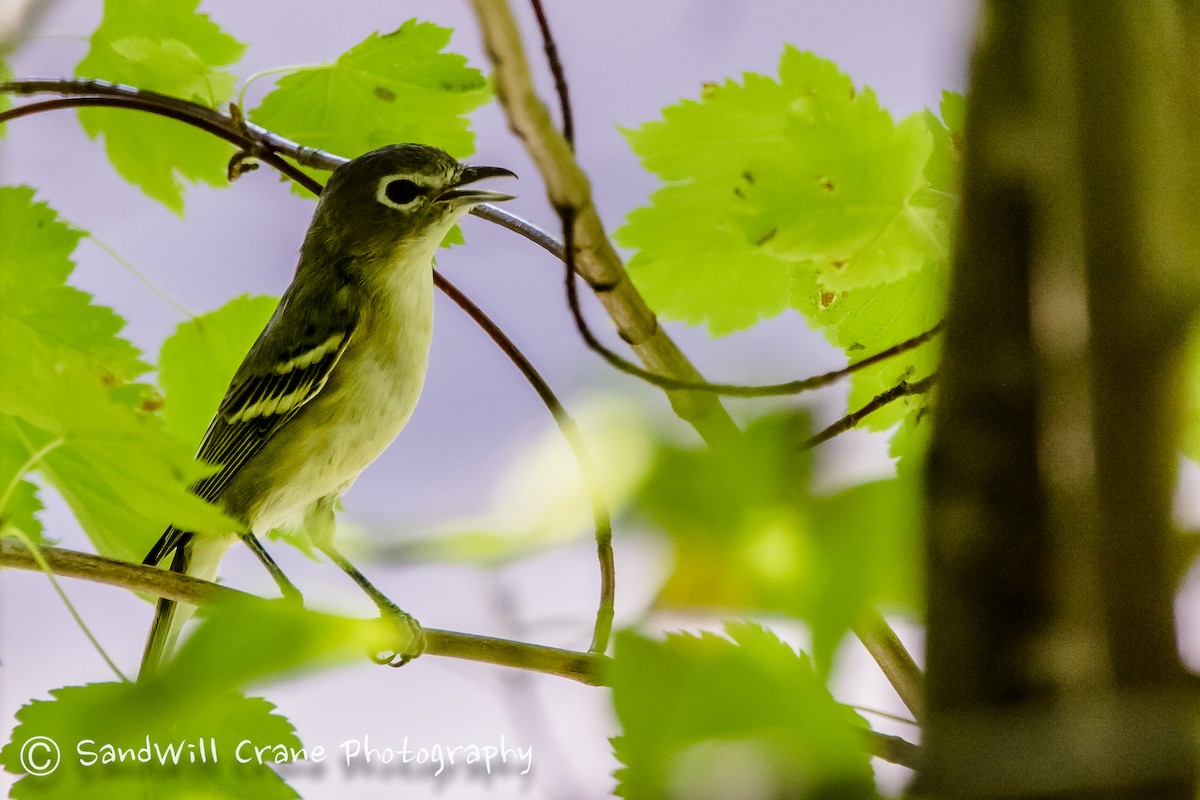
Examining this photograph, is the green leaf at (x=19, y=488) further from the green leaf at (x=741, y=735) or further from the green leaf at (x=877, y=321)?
the green leaf at (x=741, y=735)

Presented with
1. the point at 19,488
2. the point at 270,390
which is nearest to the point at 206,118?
the point at 19,488

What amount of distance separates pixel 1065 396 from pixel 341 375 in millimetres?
1144

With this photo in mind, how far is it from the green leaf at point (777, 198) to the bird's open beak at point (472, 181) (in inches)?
19.3

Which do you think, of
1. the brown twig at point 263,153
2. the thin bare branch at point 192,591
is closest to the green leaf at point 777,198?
the brown twig at point 263,153

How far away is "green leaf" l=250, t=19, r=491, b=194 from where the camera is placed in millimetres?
836

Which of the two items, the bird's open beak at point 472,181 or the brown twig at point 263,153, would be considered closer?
the brown twig at point 263,153

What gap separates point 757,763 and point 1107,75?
0.14m

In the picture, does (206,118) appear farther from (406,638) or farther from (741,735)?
(741,735)

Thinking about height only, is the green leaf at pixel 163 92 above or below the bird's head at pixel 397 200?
below

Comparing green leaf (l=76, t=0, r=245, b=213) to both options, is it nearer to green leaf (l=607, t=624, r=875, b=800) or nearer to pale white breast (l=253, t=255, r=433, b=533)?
pale white breast (l=253, t=255, r=433, b=533)

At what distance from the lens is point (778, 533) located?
197 millimetres

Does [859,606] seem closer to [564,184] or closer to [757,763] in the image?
[757,763]

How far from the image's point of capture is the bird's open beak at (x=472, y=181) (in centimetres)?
112

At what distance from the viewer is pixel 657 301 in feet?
2.14
